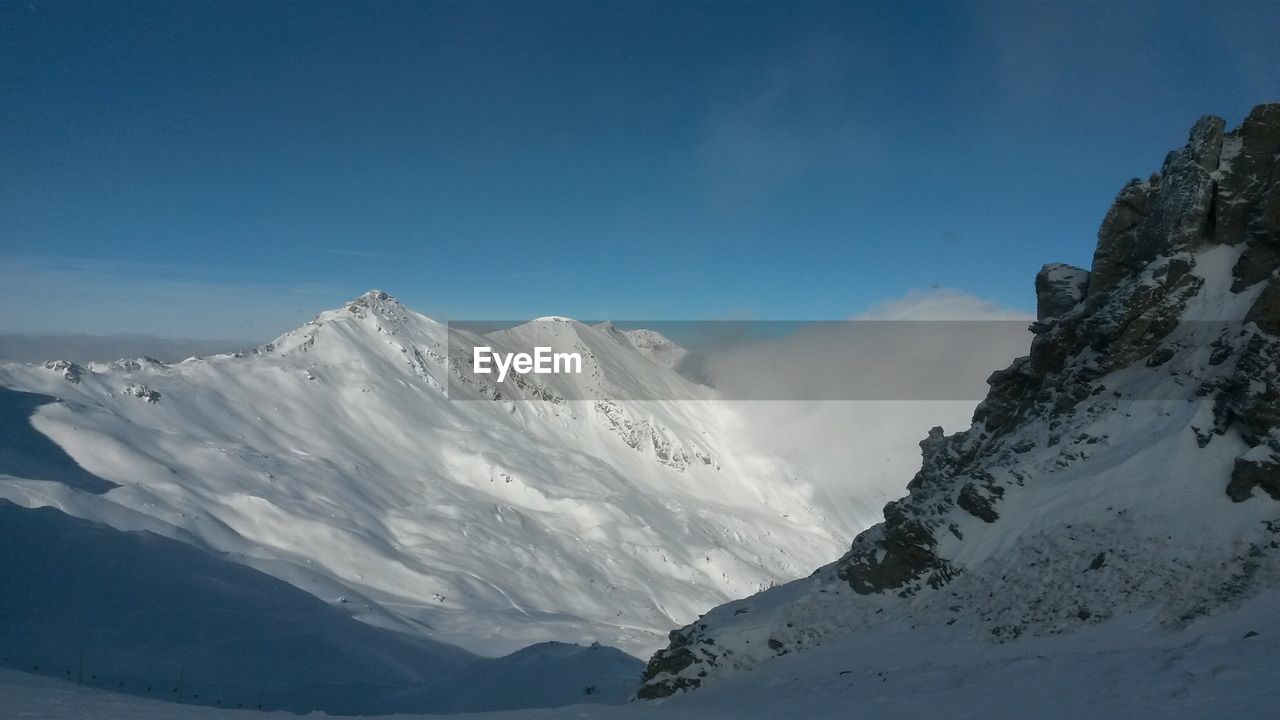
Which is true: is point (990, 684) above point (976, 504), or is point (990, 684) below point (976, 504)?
below

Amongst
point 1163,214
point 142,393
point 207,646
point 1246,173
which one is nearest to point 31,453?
point 142,393

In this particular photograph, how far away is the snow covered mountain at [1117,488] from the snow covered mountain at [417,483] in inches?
696

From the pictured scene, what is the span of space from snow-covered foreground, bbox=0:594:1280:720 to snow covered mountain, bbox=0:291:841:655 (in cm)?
1924

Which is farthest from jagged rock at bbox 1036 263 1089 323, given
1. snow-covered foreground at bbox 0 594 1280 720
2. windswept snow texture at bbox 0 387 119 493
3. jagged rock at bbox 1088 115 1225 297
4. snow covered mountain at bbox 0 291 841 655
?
windswept snow texture at bbox 0 387 119 493

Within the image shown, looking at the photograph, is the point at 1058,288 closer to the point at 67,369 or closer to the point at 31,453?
the point at 31,453

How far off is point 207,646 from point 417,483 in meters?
35.2

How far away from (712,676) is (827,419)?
98375 mm

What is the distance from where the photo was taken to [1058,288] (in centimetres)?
2025

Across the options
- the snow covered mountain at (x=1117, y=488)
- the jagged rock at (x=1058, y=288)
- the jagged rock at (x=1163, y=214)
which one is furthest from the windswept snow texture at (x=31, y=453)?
the jagged rock at (x=1163, y=214)

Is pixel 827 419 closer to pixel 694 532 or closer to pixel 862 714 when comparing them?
pixel 694 532

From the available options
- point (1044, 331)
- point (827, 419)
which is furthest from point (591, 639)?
point (827, 419)

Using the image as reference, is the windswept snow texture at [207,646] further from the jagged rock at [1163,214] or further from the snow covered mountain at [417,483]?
the jagged rock at [1163,214]

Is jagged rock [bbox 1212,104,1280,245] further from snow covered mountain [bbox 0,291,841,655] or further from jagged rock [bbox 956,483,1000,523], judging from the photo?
snow covered mountain [bbox 0,291,841,655]

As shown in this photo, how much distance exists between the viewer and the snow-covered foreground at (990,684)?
837 cm
